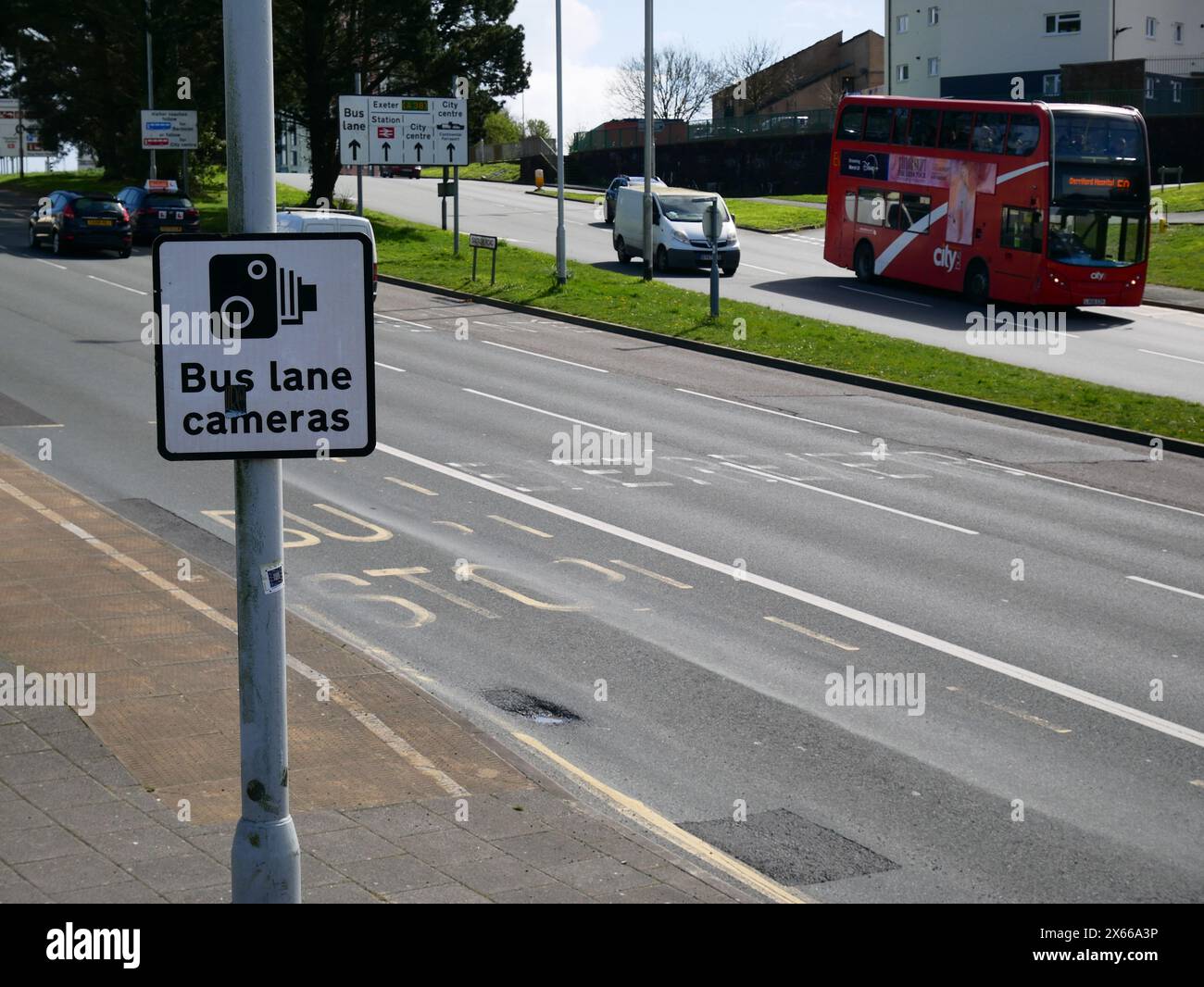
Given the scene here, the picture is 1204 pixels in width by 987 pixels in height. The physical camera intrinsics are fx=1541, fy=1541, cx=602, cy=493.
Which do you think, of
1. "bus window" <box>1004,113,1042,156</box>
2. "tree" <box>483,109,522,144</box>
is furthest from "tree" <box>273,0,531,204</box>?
"tree" <box>483,109,522,144</box>

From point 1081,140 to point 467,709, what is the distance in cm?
2664

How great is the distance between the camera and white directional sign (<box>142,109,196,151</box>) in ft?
168

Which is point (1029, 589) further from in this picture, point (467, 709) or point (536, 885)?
point (536, 885)

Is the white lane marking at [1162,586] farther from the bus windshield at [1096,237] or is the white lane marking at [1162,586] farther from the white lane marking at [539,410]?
the bus windshield at [1096,237]

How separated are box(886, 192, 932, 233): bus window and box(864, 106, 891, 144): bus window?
1.42 metres

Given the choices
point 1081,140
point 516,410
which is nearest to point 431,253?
point 1081,140

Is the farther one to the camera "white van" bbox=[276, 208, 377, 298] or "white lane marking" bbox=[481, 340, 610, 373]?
"white van" bbox=[276, 208, 377, 298]

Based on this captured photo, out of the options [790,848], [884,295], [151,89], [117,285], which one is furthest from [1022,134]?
[151,89]

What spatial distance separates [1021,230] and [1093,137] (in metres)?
2.38

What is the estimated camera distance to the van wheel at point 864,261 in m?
39.2

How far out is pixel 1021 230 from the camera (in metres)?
33.4

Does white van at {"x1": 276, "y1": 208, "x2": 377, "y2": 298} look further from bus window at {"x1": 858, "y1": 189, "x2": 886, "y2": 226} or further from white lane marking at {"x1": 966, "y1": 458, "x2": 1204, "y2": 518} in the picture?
bus window at {"x1": 858, "y1": 189, "x2": 886, "y2": 226}
